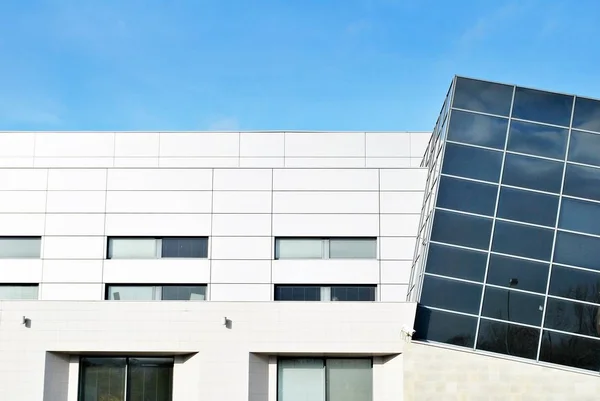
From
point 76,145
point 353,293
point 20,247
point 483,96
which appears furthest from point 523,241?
point 76,145

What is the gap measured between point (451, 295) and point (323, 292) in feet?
21.4

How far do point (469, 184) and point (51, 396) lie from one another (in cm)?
1513

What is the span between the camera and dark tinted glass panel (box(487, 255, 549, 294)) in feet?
83.1

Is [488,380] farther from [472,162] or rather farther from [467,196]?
[472,162]

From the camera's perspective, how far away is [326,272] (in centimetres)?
3059

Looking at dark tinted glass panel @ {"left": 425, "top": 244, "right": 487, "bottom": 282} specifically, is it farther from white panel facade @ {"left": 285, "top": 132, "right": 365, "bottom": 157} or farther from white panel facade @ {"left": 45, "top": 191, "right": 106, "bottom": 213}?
white panel facade @ {"left": 45, "top": 191, "right": 106, "bottom": 213}

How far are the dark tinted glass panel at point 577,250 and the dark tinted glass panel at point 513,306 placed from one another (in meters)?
1.54

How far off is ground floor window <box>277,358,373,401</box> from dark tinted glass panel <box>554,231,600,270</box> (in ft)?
23.0

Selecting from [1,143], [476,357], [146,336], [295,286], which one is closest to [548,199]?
[476,357]

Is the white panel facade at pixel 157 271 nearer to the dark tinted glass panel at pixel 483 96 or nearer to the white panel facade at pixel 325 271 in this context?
the white panel facade at pixel 325 271

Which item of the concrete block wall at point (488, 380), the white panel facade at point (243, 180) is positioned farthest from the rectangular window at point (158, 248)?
the concrete block wall at point (488, 380)

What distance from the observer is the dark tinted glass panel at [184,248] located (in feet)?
101

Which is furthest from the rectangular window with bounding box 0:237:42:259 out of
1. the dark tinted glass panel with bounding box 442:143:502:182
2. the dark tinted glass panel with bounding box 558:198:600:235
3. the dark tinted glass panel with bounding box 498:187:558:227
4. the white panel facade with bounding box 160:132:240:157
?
the dark tinted glass panel with bounding box 558:198:600:235

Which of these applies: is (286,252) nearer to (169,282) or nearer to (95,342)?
(169,282)
